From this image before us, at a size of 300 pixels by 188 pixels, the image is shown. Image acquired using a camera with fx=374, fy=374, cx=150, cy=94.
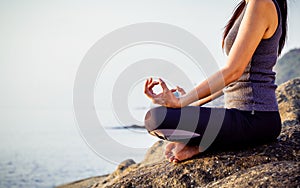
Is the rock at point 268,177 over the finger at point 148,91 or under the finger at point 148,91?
under

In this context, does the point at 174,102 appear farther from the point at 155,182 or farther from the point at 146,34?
the point at 146,34

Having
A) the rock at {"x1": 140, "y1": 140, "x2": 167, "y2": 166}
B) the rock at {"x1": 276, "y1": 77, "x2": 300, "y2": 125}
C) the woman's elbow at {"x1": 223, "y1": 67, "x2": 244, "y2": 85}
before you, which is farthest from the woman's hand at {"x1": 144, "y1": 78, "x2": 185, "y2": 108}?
the rock at {"x1": 140, "y1": 140, "x2": 167, "y2": 166}

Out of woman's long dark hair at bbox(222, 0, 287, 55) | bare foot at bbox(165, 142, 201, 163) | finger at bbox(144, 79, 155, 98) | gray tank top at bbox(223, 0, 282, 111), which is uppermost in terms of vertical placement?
woman's long dark hair at bbox(222, 0, 287, 55)

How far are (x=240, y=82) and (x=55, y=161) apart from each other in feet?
43.8

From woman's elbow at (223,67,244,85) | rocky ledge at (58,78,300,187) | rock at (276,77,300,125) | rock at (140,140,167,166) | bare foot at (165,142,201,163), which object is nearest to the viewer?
rocky ledge at (58,78,300,187)

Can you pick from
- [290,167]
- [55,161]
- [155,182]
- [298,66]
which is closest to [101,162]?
[55,161]

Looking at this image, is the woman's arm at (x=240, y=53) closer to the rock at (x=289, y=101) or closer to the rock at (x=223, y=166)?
the rock at (x=223, y=166)

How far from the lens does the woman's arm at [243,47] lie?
3547mm

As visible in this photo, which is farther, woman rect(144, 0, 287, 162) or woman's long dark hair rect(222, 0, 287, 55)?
woman's long dark hair rect(222, 0, 287, 55)

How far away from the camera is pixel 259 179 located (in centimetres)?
308

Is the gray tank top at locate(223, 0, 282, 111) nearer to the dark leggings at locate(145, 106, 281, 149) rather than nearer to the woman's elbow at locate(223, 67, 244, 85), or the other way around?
the dark leggings at locate(145, 106, 281, 149)

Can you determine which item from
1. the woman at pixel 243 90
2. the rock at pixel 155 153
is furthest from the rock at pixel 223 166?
the rock at pixel 155 153

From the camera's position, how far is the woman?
357cm

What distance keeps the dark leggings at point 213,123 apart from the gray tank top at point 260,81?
0.27 ft
